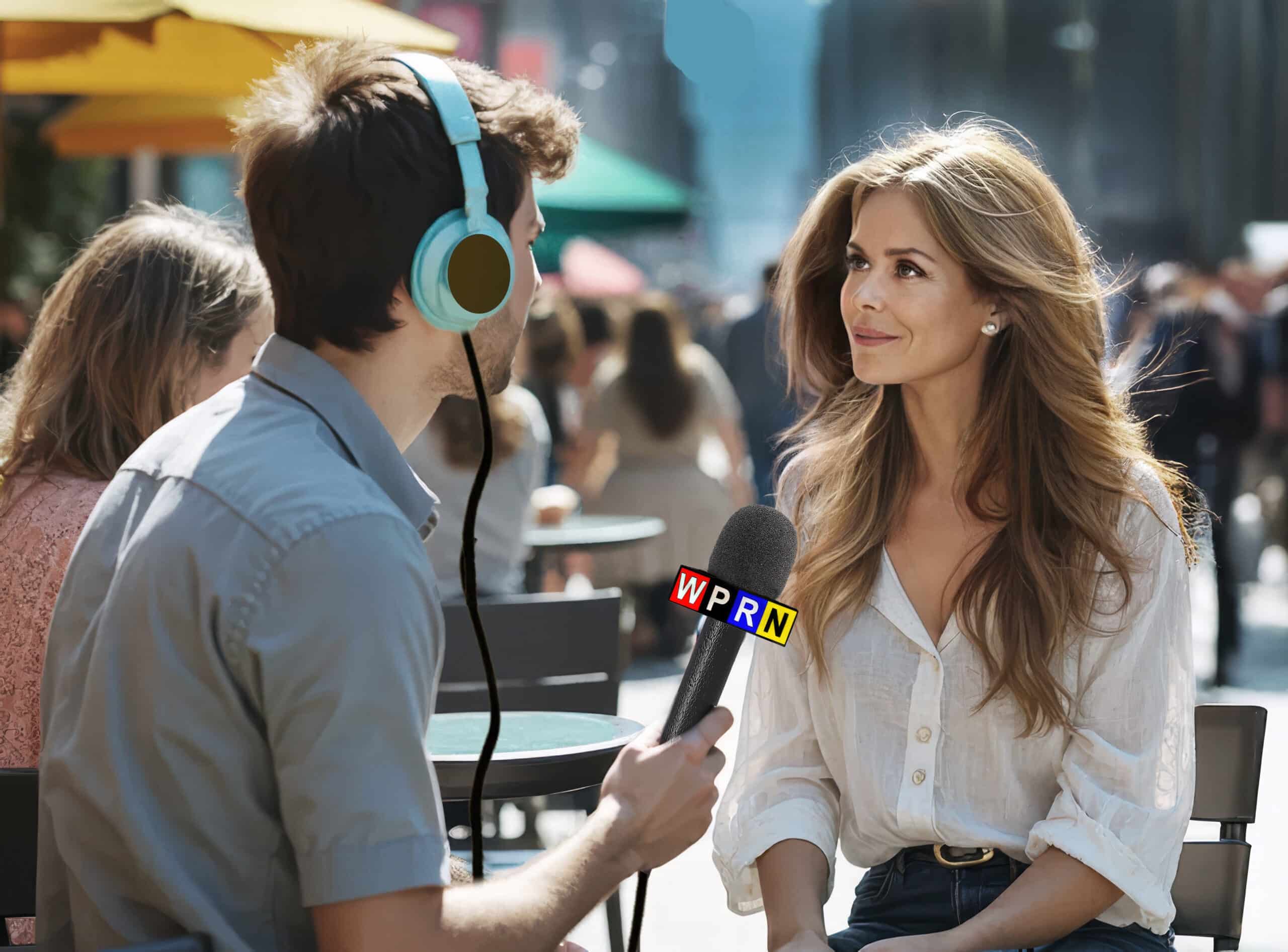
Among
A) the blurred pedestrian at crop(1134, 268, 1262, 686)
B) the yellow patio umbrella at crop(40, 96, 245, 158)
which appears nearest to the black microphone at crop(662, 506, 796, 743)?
the yellow patio umbrella at crop(40, 96, 245, 158)

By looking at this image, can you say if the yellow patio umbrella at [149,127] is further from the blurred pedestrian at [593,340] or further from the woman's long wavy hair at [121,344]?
the blurred pedestrian at [593,340]

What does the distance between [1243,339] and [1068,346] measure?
19.8 feet

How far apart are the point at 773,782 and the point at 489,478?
140 inches

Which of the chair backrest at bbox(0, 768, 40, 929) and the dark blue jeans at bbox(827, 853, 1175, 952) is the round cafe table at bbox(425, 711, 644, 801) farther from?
the chair backrest at bbox(0, 768, 40, 929)

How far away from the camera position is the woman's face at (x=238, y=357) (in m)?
2.78

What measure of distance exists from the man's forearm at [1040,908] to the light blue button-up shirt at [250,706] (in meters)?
0.98

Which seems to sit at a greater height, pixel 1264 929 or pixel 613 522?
pixel 613 522

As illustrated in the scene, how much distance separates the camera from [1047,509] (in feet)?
7.89

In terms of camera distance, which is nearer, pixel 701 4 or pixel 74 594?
pixel 74 594

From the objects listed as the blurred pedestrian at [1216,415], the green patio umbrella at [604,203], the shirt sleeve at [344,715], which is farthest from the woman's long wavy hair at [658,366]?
the shirt sleeve at [344,715]

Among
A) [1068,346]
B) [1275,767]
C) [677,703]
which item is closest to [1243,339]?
[1275,767]

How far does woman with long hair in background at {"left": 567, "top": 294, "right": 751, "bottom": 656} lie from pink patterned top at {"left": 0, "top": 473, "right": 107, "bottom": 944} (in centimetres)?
540

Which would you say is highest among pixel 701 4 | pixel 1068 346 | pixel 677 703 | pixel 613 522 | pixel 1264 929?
pixel 701 4

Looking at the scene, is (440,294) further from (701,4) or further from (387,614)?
(701,4)
